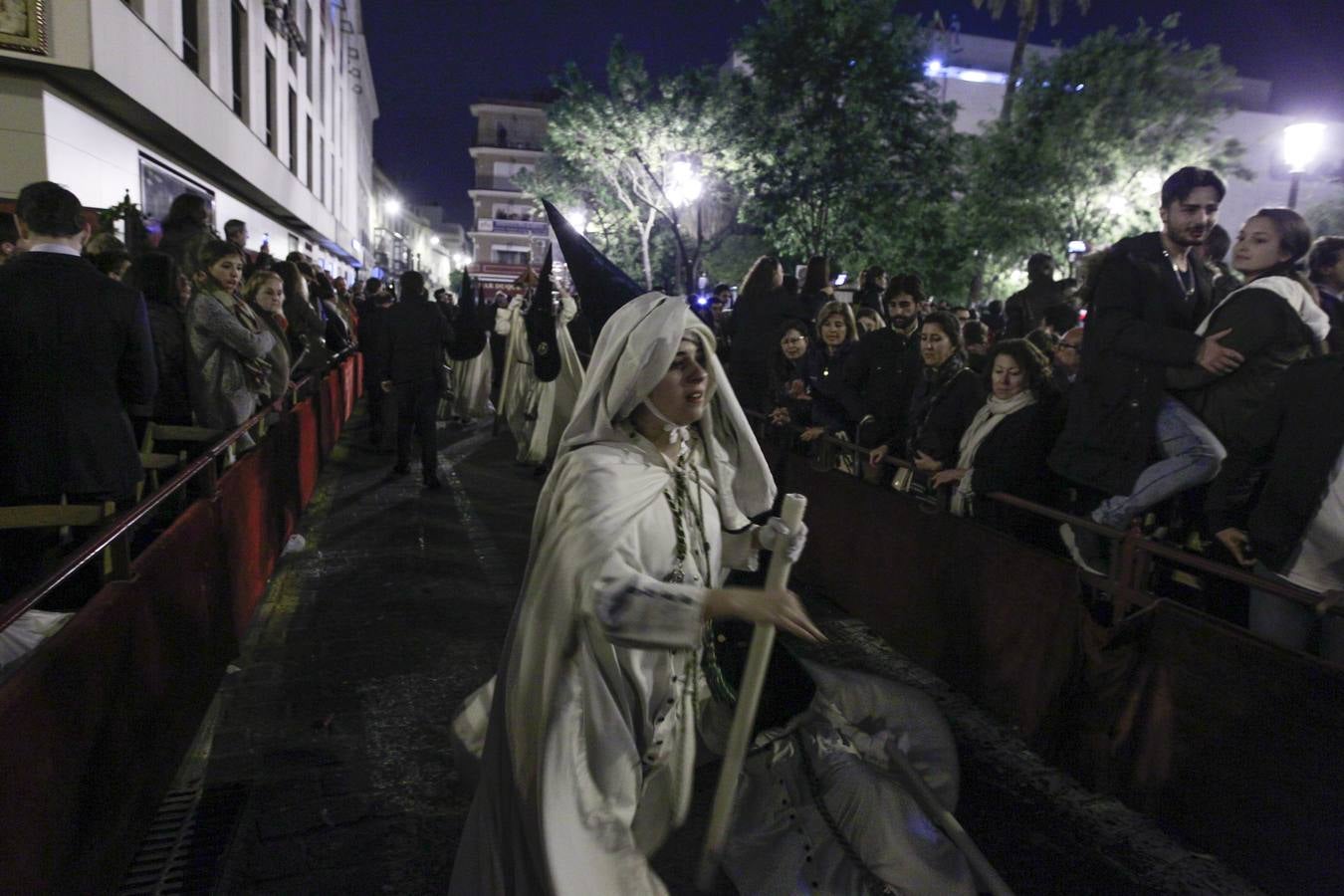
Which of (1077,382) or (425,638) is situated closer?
(1077,382)

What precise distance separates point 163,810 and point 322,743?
748 mm

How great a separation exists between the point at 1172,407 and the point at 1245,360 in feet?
1.23

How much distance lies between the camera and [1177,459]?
409 centimetres

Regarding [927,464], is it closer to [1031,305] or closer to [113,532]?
[1031,305]

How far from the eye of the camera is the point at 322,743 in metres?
4.17

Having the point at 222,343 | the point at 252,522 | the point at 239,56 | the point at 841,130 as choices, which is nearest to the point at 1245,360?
the point at 252,522

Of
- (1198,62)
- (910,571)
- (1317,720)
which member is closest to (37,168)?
(910,571)

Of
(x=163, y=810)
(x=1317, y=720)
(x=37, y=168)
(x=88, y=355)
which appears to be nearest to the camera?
(x=1317, y=720)

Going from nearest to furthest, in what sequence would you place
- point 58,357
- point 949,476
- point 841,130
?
1. point 58,357
2. point 949,476
3. point 841,130

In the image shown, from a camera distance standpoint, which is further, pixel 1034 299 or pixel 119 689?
pixel 1034 299

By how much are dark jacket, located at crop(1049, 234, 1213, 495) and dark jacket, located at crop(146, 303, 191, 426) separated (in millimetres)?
5254

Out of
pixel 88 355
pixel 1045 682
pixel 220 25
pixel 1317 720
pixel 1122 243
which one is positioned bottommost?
pixel 1045 682

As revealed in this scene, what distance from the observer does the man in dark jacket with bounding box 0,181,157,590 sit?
12.5 feet

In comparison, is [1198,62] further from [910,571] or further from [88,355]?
[88,355]
